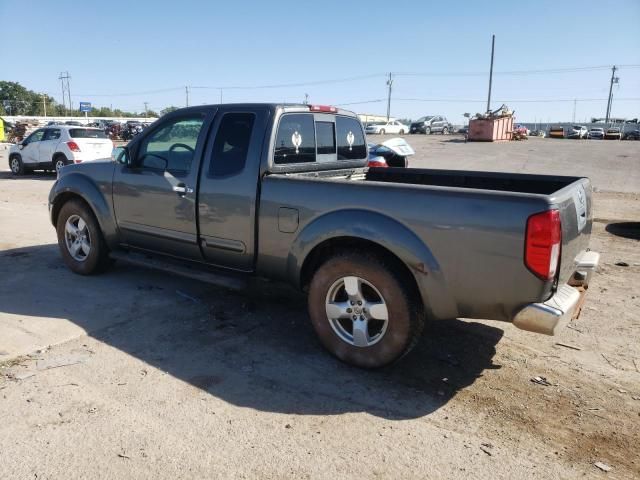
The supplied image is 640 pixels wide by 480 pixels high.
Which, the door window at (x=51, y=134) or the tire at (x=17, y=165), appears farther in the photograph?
the tire at (x=17, y=165)

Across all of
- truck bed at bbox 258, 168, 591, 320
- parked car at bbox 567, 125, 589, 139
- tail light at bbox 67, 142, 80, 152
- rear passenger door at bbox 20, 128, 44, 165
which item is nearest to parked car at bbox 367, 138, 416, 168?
truck bed at bbox 258, 168, 591, 320

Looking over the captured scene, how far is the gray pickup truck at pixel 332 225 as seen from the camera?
10.1ft

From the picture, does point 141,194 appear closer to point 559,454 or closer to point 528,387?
point 528,387

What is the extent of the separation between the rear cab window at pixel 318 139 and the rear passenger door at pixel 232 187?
0.70ft

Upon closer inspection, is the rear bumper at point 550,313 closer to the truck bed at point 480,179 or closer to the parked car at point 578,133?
the truck bed at point 480,179

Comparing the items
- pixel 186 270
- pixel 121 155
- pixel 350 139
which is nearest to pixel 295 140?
pixel 350 139

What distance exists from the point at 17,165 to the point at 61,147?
267 centimetres

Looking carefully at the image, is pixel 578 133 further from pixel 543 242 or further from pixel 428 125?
pixel 543 242

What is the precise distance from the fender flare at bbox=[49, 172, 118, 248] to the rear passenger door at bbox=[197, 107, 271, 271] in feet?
4.54

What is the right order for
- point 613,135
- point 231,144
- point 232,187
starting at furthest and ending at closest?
point 613,135 → point 231,144 → point 232,187

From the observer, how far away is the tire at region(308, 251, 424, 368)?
3.46m

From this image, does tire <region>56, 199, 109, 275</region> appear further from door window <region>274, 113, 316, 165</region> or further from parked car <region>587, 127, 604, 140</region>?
parked car <region>587, 127, 604, 140</region>

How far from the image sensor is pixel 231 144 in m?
4.44

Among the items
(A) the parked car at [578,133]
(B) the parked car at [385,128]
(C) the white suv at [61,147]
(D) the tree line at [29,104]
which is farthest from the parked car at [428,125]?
(D) the tree line at [29,104]
